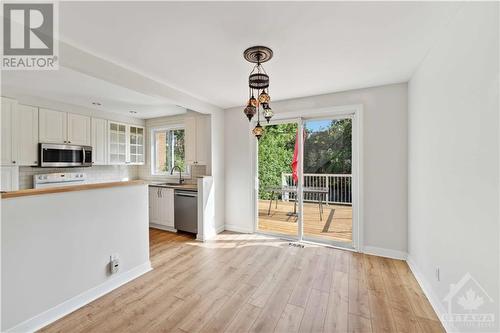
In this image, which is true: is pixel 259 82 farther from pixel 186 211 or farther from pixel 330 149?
pixel 186 211

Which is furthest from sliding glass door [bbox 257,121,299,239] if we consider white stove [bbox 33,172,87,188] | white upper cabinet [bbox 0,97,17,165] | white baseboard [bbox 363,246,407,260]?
white upper cabinet [bbox 0,97,17,165]

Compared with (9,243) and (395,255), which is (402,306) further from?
(9,243)

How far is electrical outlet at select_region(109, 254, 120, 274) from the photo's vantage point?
2.40 meters

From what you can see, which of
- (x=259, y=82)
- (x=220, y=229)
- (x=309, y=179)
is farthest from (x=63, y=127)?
(x=309, y=179)

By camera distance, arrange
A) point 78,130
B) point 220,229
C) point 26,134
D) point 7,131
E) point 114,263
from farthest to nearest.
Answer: point 220,229 < point 78,130 < point 26,134 < point 7,131 < point 114,263

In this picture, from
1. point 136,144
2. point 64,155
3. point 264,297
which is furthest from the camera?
point 136,144

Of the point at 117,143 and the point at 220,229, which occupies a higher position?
the point at 117,143

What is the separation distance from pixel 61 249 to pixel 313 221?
3.64m

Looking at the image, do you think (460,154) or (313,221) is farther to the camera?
(313,221)

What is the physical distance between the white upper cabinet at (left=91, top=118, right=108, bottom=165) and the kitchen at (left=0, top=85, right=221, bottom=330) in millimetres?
19

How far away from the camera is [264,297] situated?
225cm

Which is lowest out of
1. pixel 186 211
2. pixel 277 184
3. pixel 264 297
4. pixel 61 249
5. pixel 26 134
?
pixel 264 297

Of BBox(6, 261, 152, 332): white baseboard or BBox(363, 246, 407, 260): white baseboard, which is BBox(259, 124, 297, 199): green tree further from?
BBox(6, 261, 152, 332): white baseboard

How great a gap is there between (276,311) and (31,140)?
4273 mm
